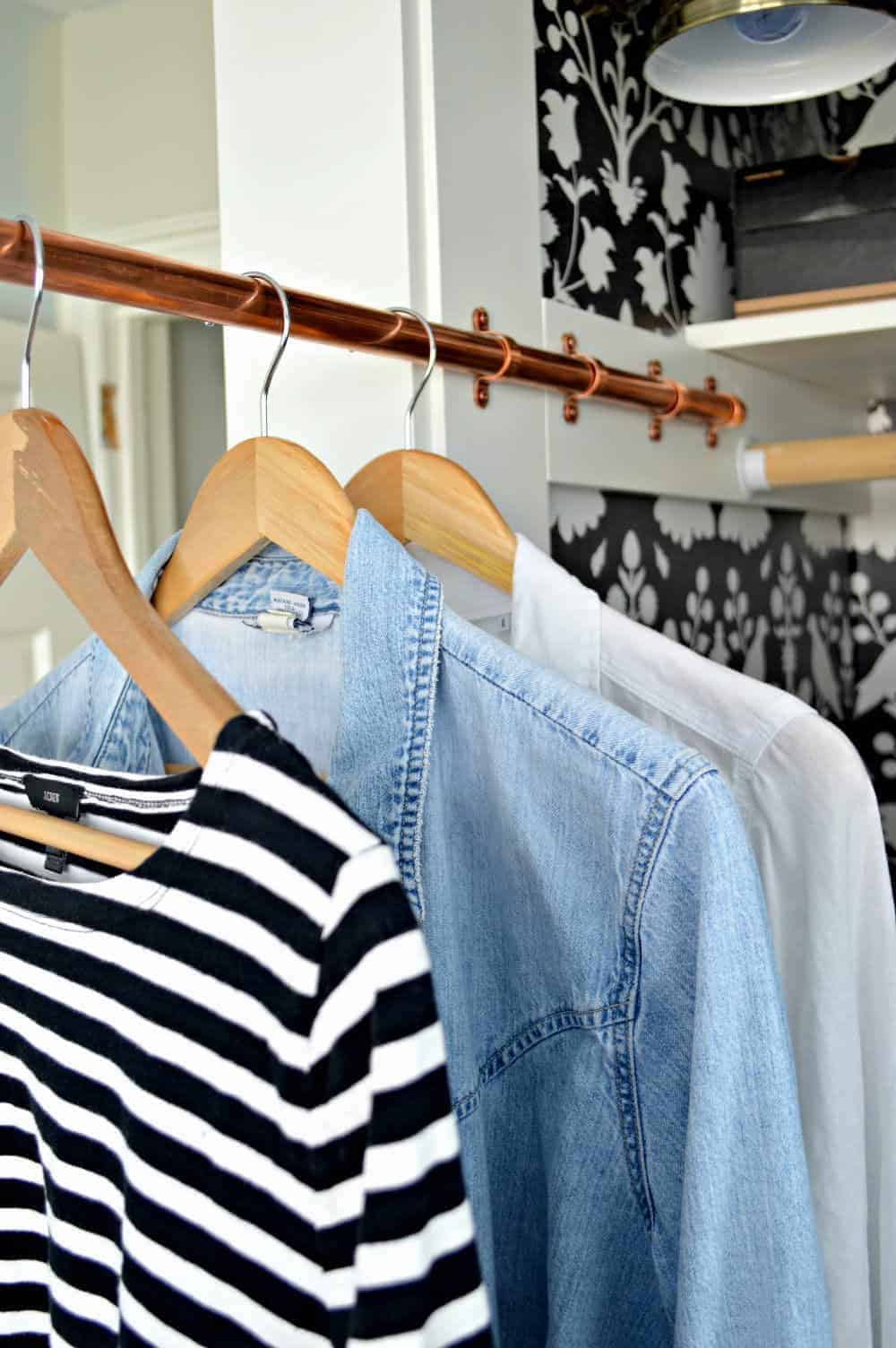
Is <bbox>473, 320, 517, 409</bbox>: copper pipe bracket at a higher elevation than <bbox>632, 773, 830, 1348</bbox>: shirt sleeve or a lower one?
higher

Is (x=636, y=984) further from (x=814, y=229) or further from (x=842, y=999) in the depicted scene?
(x=814, y=229)

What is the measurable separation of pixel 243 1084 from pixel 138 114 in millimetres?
2287

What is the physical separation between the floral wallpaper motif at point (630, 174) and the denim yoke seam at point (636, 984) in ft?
2.01

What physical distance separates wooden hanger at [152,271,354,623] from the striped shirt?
0.66 feet

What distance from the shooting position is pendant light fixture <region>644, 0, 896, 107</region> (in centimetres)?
89

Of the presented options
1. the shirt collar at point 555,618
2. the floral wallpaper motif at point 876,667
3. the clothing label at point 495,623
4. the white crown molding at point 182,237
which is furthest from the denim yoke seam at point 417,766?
the white crown molding at point 182,237

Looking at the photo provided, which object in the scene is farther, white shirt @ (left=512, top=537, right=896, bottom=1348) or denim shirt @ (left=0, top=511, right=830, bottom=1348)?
white shirt @ (left=512, top=537, right=896, bottom=1348)

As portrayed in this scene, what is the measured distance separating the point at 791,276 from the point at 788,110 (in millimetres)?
443

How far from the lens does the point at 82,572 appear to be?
49cm

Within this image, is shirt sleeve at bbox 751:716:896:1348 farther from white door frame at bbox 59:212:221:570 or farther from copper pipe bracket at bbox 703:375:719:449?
white door frame at bbox 59:212:221:570

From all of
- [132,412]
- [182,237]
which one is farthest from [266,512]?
[132,412]

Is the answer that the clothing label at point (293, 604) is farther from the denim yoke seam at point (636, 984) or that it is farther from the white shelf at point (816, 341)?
the white shelf at point (816, 341)

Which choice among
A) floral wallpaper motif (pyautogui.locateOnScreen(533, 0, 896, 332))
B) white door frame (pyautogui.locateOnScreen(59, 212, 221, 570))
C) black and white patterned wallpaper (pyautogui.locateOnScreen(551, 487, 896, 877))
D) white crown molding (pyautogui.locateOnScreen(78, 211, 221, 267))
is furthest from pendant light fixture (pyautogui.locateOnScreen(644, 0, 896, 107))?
white door frame (pyautogui.locateOnScreen(59, 212, 221, 570))

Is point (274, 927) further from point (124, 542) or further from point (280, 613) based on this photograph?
point (124, 542)
